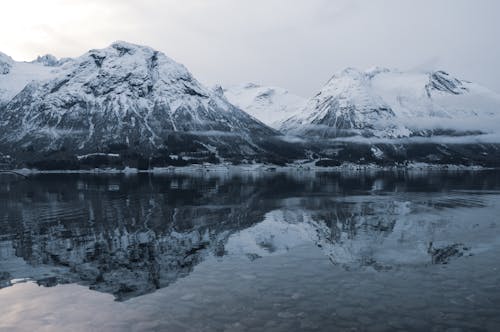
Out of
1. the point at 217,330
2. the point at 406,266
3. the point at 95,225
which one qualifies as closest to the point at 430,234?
the point at 406,266

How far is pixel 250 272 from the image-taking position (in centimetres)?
4328

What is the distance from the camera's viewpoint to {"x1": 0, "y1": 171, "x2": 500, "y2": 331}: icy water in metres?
31.2

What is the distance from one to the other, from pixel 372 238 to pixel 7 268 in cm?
4068

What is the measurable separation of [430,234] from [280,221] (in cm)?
2251

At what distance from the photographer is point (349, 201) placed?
10719 centimetres

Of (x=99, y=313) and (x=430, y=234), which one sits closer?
(x=99, y=313)

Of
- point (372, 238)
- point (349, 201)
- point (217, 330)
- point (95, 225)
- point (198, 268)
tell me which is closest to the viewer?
point (217, 330)

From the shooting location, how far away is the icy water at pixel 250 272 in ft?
102

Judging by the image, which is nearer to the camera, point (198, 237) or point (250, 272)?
point (250, 272)

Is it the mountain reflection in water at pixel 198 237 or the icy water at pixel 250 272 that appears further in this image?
the mountain reflection in water at pixel 198 237

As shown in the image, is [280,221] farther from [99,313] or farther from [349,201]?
[99,313]

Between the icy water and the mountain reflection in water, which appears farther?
the mountain reflection in water

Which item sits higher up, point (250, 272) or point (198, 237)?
point (198, 237)

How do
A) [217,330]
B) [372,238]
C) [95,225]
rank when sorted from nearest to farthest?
[217,330] < [372,238] < [95,225]
